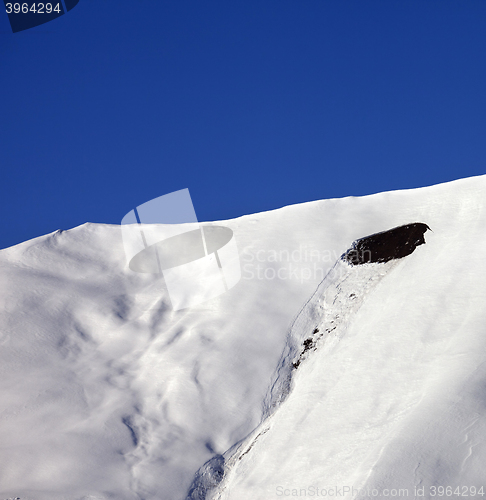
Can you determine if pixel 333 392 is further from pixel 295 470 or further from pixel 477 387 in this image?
pixel 477 387

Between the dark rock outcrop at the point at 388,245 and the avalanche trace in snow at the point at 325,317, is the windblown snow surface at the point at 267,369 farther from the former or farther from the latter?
the dark rock outcrop at the point at 388,245

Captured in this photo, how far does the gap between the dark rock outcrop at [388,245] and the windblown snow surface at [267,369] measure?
11.3 inches

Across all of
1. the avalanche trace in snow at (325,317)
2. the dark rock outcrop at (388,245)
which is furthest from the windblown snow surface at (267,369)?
the dark rock outcrop at (388,245)

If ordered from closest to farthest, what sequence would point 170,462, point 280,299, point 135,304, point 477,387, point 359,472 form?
1. point 359,472
2. point 477,387
3. point 170,462
4. point 280,299
5. point 135,304

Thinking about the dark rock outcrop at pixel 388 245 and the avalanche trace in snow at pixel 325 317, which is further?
the dark rock outcrop at pixel 388 245

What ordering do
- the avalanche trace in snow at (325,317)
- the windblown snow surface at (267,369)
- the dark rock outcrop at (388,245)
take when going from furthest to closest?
the dark rock outcrop at (388,245)
the avalanche trace in snow at (325,317)
the windblown snow surface at (267,369)

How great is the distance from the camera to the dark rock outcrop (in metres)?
10.9

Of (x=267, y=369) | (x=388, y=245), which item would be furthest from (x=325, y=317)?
(x=388, y=245)

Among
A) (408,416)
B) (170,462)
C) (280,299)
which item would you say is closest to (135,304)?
(280,299)

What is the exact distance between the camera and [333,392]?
7.73m

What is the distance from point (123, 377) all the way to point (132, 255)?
4638 millimetres

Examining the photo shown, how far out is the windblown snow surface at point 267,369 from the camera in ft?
20.5

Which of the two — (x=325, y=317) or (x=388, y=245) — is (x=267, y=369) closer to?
(x=325, y=317)

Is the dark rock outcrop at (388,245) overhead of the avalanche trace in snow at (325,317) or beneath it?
overhead
